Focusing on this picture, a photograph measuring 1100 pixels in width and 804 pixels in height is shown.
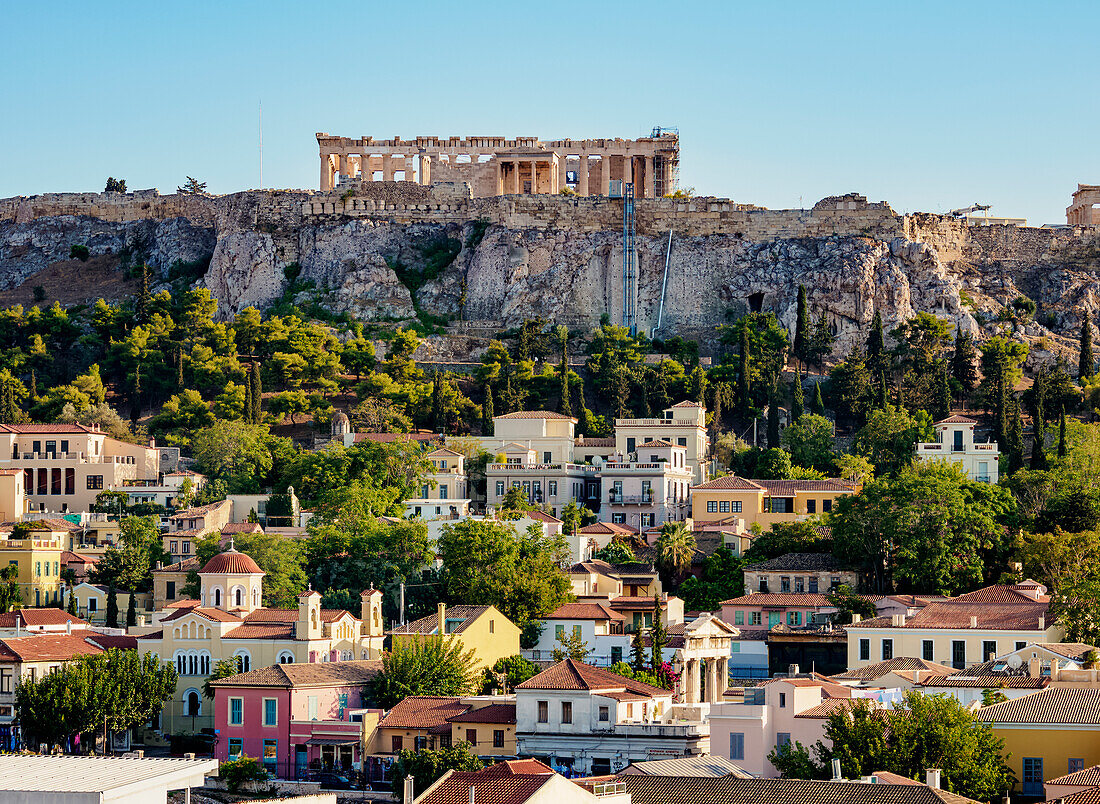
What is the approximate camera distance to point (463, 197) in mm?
123312

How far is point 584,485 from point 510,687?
24482 millimetres

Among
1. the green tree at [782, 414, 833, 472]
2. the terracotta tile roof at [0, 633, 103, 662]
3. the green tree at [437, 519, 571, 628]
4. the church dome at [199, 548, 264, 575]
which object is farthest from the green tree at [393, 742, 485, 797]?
the green tree at [782, 414, 833, 472]

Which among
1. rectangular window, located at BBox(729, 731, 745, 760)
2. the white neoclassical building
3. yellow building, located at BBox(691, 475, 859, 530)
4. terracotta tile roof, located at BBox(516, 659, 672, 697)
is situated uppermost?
the white neoclassical building

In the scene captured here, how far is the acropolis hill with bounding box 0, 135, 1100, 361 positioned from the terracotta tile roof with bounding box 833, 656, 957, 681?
48654 millimetres

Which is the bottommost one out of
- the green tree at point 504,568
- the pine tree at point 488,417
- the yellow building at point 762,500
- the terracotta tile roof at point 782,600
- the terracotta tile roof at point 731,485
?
the terracotta tile roof at point 782,600

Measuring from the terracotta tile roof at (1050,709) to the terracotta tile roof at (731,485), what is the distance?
34018 millimetres

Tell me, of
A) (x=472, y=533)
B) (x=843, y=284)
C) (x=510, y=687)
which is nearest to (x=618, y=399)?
(x=843, y=284)

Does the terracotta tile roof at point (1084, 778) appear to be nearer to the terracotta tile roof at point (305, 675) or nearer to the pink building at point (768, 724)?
the pink building at point (768, 724)

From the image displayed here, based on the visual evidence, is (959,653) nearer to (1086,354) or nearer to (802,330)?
(1086,354)

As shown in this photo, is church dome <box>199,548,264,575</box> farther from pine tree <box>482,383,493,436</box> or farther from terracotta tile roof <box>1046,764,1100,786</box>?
terracotta tile roof <box>1046,764,1100,786</box>

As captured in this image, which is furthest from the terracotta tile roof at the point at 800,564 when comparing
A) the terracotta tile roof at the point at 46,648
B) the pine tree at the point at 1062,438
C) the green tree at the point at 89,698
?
the terracotta tile roof at the point at 46,648

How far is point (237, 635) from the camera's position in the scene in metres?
71.3

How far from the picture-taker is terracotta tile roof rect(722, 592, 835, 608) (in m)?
73.6

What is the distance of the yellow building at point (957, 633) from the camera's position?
6619 cm
